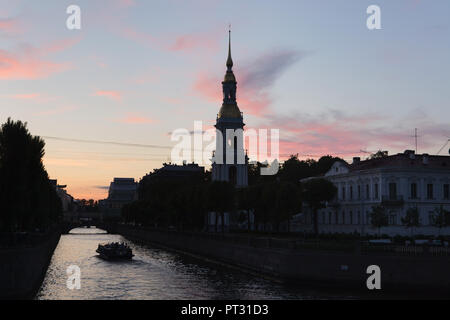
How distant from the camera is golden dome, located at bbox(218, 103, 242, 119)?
15288cm

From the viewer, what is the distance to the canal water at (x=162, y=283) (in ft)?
175

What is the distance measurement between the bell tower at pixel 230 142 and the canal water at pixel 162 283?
65.6 metres

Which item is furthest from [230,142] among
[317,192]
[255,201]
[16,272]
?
[16,272]

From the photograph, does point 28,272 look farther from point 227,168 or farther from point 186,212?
point 227,168

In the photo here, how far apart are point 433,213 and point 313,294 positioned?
43198 millimetres

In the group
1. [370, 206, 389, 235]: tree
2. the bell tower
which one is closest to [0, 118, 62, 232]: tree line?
[370, 206, 389, 235]: tree

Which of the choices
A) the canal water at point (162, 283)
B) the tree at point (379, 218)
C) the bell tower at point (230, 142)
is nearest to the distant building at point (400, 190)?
the tree at point (379, 218)

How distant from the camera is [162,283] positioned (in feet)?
207

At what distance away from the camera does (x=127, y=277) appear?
69.1 m

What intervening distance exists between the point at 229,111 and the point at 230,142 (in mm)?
7650

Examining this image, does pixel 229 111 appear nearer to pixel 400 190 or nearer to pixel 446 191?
pixel 400 190

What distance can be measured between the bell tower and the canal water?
215 feet

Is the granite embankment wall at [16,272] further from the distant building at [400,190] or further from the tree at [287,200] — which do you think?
the distant building at [400,190]
